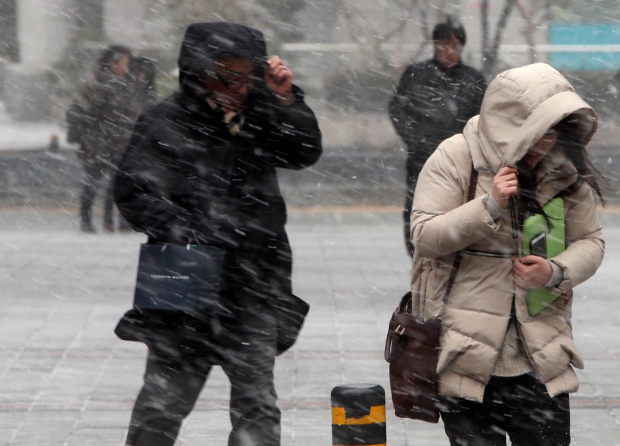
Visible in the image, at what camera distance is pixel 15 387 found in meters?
5.68

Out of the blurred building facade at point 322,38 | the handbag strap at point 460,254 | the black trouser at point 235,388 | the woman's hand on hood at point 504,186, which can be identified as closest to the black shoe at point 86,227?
the blurred building facade at point 322,38

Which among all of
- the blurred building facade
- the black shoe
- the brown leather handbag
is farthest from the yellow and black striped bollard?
the blurred building facade

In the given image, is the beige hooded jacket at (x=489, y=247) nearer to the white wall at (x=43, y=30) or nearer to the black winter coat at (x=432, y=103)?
the black winter coat at (x=432, y=103)

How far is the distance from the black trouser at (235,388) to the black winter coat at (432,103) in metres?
5.16

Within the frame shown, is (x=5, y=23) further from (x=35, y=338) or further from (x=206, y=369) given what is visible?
(x=206, y=369)

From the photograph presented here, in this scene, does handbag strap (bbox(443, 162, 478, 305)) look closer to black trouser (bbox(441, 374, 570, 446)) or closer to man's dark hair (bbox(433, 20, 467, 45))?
black trouser (bbox(441, 374, 570, 446))

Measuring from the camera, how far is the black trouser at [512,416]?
131 inches

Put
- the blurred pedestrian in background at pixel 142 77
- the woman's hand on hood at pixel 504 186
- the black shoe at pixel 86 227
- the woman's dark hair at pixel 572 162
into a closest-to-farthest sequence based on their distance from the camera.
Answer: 1. the woman's hand on hood at pixel 504 186
2. the woman's dark hair at pixel 572 162
3. the black shoe at pixel 86 227
4. the blurred pedestrian in background at pixel 142 77

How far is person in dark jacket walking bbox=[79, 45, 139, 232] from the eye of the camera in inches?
484

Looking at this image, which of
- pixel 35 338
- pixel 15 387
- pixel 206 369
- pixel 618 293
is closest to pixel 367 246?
pixel 618 293

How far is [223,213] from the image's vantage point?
3553mm

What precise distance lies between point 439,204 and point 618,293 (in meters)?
5.66

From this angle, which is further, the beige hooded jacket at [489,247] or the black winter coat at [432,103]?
the black winter coat at [432,103]

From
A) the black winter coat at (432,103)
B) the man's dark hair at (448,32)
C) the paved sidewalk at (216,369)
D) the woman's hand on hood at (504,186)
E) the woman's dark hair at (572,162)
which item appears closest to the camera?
the woman's hand on hood at (504,186)
